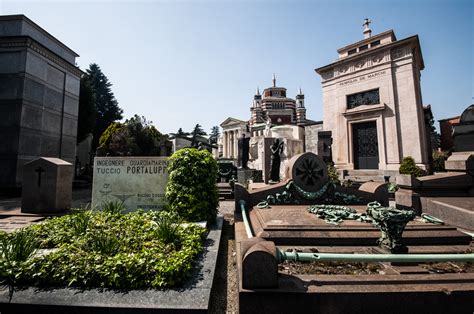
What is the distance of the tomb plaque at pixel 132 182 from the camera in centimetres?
653

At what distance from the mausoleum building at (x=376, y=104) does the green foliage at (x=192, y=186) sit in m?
14.2

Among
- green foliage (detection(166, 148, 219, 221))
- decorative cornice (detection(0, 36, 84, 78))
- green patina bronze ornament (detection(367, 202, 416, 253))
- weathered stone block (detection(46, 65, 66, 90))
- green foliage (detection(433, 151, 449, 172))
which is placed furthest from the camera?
green foliage (detection(433, 151, 449, 172))

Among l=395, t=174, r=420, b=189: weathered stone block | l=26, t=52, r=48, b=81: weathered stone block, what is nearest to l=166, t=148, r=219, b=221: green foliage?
l=395, t=174, r=420, b=189: weathered stone block

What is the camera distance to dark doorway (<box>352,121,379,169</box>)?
52.7 ft

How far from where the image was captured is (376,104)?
15.8m

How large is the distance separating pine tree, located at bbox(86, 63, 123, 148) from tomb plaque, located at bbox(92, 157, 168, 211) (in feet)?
98.4

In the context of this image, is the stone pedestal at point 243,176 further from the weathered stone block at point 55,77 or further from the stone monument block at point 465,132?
the weathered stone block at point 55,77

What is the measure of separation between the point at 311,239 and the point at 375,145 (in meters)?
15.3

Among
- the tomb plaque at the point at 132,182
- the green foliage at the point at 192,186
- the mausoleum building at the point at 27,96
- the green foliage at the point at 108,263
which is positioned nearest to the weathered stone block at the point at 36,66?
the mausoleum building at the point at 27,96

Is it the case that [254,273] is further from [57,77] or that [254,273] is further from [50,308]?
[57,77]

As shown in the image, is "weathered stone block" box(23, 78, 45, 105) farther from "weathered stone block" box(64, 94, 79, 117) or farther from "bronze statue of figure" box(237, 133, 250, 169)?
"bronze statue of figure" box(237, 133, 250, 169)

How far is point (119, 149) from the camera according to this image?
2139 cm

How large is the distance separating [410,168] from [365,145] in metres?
4.08

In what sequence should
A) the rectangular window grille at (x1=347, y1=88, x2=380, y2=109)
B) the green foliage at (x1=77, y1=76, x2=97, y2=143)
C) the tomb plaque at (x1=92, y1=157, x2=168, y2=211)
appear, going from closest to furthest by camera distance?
the tomb plaque at (x1=92, y1=157, x2=168, y2=211)
the rectangular window grille at (x1=347, y1=88, x2=380, y2=109)
the green foliage at (x1=77, y1=76, x2=97, y2=143)
